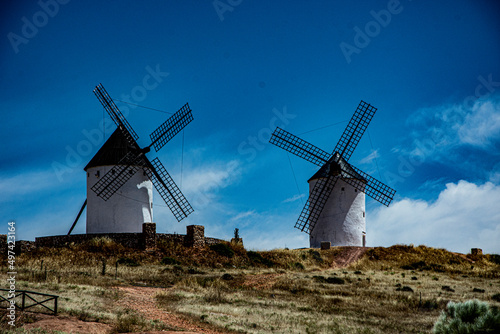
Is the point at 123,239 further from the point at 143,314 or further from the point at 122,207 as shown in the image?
the point at 143,314

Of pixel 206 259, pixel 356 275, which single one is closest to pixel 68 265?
pixel 206 259

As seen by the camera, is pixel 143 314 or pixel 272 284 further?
pixel 272 284

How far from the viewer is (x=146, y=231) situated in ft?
90.1

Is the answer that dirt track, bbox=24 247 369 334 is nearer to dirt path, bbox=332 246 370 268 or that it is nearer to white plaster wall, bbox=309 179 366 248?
dirt path, bbox=332 246 370 268

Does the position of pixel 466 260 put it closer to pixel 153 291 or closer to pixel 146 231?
pixel 146 231

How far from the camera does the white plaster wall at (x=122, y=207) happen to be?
29.3 m

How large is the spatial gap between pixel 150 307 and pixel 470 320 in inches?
366

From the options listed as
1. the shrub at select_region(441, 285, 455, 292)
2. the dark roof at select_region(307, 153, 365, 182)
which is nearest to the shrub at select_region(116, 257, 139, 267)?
the shrub at select_region(441, 285, 455, 292)

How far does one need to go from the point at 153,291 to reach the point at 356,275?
11.0m

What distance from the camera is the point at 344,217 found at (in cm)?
3428

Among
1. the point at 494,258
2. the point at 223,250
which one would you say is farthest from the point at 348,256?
the point at 494,258

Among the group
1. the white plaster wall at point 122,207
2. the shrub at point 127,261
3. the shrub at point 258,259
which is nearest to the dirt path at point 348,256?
the shrub at point 258,259

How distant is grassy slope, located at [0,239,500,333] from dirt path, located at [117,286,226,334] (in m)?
0.38

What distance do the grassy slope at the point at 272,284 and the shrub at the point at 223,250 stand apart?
0.25 feet
